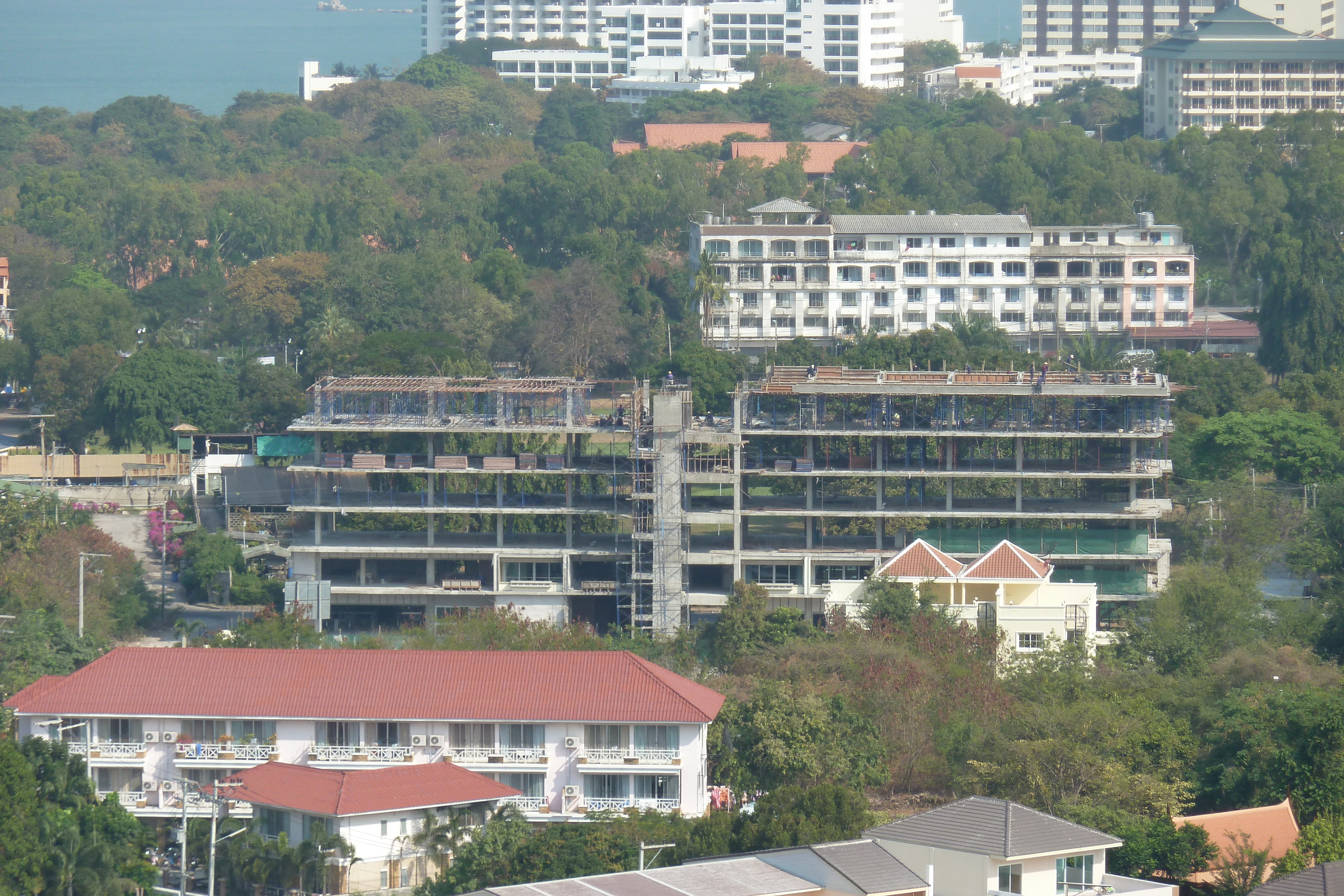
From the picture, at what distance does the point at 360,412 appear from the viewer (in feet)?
211

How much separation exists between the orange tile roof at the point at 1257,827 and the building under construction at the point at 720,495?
64.2 ft

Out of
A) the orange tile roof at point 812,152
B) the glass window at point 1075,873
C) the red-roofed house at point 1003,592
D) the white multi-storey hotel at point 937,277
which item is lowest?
the glass window at point 1075,873

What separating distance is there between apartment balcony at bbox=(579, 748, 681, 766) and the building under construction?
1482cm

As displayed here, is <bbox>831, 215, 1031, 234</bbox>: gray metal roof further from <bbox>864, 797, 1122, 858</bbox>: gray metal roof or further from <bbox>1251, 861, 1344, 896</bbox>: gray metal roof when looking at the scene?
<bbox>1251, 861, 1344, 896</bbox>: gray metal roof

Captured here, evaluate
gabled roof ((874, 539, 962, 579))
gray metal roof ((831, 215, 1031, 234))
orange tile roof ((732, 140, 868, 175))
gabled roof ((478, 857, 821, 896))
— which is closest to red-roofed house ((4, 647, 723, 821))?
gabled roof ((478, 857, 821, 896))

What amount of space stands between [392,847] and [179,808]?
566cm

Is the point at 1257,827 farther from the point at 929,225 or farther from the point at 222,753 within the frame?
the point at 929,225

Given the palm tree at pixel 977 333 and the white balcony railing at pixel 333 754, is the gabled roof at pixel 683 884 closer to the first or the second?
the white balcony railing at pixel 333 754

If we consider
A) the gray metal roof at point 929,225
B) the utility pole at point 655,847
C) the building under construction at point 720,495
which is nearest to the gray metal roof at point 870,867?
the utility pole at point 655,847

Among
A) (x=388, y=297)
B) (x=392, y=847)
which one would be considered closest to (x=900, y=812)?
(x=392, y=847)

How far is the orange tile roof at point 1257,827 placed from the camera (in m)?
41.0

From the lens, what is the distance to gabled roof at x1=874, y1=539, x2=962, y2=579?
58.4 m

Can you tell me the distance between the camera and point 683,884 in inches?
1422

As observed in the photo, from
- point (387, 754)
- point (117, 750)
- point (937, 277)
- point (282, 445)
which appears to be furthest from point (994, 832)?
point (937, 277)
